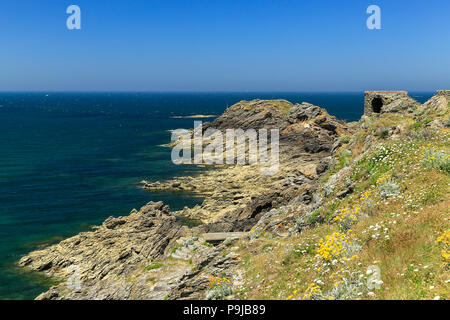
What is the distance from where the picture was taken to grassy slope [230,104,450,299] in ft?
31.5

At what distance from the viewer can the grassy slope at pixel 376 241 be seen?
31.5 feet

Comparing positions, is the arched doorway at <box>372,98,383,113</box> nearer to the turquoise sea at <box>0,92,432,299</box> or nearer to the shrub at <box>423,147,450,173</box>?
the shrub at <box>423,147,450,173</box>

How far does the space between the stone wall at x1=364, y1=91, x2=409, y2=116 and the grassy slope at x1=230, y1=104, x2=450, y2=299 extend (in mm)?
16073

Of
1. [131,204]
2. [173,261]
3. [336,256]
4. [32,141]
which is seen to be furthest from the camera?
[32,141]

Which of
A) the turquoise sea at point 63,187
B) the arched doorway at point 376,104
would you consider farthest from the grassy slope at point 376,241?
the turquoise sea at point 63,187

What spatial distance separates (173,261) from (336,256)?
13500 mm

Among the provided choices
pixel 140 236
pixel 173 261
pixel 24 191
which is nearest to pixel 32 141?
pixel 24 191

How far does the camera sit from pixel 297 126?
7350cm

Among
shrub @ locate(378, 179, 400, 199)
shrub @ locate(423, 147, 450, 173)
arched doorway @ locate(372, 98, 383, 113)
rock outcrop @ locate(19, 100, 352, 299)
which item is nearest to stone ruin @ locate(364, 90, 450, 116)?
arched doorway @ locate(372, 98, 383, 113)

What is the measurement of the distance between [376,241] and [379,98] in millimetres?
26832

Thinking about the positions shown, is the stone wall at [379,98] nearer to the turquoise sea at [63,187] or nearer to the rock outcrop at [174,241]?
the rock outcrop at [174,241]

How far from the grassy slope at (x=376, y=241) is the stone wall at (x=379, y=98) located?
1607cm
